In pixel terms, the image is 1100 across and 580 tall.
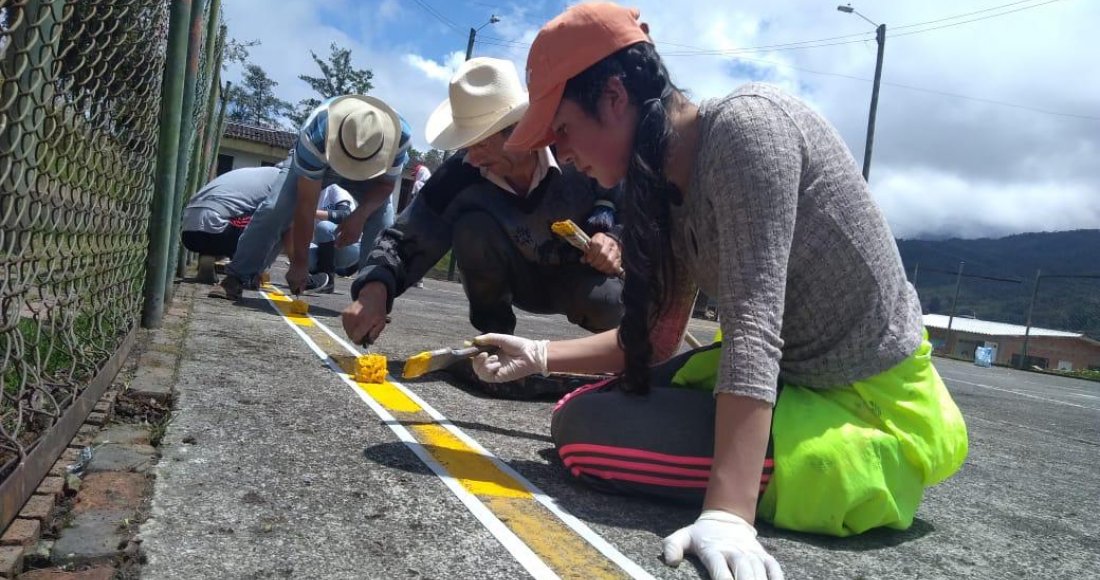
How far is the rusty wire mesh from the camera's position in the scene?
71.2 inches

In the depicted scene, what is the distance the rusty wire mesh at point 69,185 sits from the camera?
181 cm

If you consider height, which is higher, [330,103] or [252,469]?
[330,103]

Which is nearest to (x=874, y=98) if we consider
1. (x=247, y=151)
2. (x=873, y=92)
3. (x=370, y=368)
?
(x=873, y=92)

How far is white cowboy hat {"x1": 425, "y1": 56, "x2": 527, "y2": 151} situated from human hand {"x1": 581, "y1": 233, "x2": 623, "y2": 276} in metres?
0.57

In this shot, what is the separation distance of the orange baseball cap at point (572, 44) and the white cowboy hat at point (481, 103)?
3.79 feet

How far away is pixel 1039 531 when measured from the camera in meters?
2.42

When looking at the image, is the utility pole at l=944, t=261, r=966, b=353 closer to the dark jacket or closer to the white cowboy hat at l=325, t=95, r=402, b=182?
the white cowboy hat at l=325, t=95, r=402, b=182

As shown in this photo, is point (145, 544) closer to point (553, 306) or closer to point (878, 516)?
point (878, 516)

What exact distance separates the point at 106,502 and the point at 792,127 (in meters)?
1.66

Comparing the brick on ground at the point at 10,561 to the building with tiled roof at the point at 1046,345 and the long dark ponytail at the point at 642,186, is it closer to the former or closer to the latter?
the long dark ponytail at the point at 642,186

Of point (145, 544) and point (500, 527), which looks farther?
point (500, 527)

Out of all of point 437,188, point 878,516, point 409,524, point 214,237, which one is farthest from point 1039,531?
point 214,237

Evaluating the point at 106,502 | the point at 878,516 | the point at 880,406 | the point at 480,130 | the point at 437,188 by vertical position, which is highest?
the point at 480,130

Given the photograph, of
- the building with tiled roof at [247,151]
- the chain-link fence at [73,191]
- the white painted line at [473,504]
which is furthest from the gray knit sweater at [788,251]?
the building with tiled roof at [247,151]
